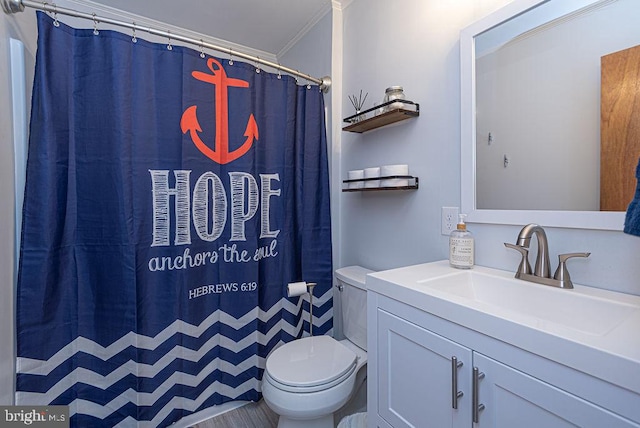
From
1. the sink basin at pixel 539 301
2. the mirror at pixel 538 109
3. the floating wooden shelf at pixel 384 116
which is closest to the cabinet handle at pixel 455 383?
the sink basin at pixel 539 301

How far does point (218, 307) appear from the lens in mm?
1513

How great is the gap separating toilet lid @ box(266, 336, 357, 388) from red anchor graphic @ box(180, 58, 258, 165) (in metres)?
1.02

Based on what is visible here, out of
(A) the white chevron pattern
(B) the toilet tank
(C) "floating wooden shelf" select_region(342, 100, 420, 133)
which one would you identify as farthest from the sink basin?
(A) the white chevron pattern

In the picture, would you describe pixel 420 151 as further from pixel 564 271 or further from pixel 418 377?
pixel 418 377

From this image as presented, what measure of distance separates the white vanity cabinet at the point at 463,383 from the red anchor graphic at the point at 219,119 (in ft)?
3.45

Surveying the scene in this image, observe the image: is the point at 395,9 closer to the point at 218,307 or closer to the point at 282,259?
the point at 282,259

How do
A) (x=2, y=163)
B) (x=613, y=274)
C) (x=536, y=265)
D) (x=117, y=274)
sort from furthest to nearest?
(x=117, y=274) < (x=2, y=163) < (x=536, y=265) < (x=613, y=274)

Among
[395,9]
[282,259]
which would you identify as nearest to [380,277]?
[282,259]

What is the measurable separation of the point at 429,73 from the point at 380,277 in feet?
3.18

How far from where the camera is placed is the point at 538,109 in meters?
0.98

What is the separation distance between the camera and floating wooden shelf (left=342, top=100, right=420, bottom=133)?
1303 millimetres

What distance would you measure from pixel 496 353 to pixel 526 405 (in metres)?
0.10

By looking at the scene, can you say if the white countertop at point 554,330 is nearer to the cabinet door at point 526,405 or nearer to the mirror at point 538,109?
the cabinet door at point 526,405

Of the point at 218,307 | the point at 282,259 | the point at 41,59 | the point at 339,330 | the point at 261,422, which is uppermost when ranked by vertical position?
the point at 41,59
